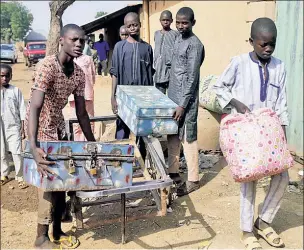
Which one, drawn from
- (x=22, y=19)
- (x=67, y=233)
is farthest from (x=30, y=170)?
(x=22, y=19)

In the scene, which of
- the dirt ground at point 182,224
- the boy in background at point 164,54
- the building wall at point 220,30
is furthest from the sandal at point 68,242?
the building wall at point 220,30

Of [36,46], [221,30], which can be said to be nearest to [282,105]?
[221,30]

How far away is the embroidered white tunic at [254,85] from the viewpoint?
10.1 ft

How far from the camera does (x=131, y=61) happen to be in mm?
4137

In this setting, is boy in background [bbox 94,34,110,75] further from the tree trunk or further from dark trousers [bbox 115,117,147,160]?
dark trousers [bbox 115,117,147,160]

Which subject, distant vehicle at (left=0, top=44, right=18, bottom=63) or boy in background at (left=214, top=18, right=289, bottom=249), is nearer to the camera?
boy in background at (left=214, top=18, right=289, bottom=249)

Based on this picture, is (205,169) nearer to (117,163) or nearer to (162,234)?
(162,234)

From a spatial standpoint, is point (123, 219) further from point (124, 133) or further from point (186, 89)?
point (186, 89)

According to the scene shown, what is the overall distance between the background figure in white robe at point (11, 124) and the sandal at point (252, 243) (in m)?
2.76

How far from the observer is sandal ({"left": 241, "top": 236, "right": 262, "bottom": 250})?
10.6 feet

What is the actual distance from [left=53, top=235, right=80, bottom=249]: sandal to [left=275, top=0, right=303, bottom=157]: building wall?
3.55 meters

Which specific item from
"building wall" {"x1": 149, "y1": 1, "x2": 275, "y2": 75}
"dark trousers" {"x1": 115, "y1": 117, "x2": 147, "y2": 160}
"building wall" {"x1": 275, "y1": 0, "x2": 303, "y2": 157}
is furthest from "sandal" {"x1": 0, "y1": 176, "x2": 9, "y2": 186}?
"building wall" {"x1": 149, "y1": 1, "x2": 275, "y2": 75}

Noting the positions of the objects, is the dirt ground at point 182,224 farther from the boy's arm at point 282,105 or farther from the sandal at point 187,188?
the boy's arm at point 282,105

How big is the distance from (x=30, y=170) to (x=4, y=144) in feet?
7.85
